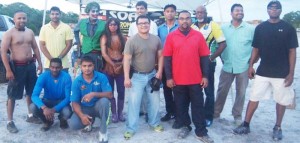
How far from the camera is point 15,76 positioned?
181 inches

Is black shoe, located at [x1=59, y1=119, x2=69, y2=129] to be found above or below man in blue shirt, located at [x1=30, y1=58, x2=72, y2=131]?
below

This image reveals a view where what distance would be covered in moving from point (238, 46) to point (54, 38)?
3.05 meters

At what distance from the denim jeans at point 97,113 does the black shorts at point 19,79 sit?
39.2 inches

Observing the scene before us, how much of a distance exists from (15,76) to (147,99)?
2.07m

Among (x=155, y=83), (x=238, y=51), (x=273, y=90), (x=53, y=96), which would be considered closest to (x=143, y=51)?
(x=155, y=83)

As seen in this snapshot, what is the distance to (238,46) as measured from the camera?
4.71 meters

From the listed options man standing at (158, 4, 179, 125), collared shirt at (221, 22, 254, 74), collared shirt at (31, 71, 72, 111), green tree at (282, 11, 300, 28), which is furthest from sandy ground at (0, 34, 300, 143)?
green tree at (282, 11, 300, 28)

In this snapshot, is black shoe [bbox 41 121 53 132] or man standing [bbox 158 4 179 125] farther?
man standing [bbox 158 4 179 125]

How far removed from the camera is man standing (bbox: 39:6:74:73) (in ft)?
16.5

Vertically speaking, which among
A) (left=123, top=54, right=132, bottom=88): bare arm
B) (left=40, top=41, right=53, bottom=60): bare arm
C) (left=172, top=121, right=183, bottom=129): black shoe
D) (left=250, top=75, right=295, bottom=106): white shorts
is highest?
(left=40, top=41, right=53, bottom=60): bare arm

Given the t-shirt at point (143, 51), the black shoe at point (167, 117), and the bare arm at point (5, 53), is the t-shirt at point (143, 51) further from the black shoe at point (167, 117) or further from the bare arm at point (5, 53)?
the bare arm at point (5, 53)

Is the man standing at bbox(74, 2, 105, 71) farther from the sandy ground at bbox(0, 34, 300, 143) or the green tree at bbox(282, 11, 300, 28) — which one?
the green tree at bbox(282, 11, 300, 28)

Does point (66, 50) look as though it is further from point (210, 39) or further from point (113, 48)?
point (210, 39)

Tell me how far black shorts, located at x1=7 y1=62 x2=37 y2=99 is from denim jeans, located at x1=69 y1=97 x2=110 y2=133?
39.2 inches
